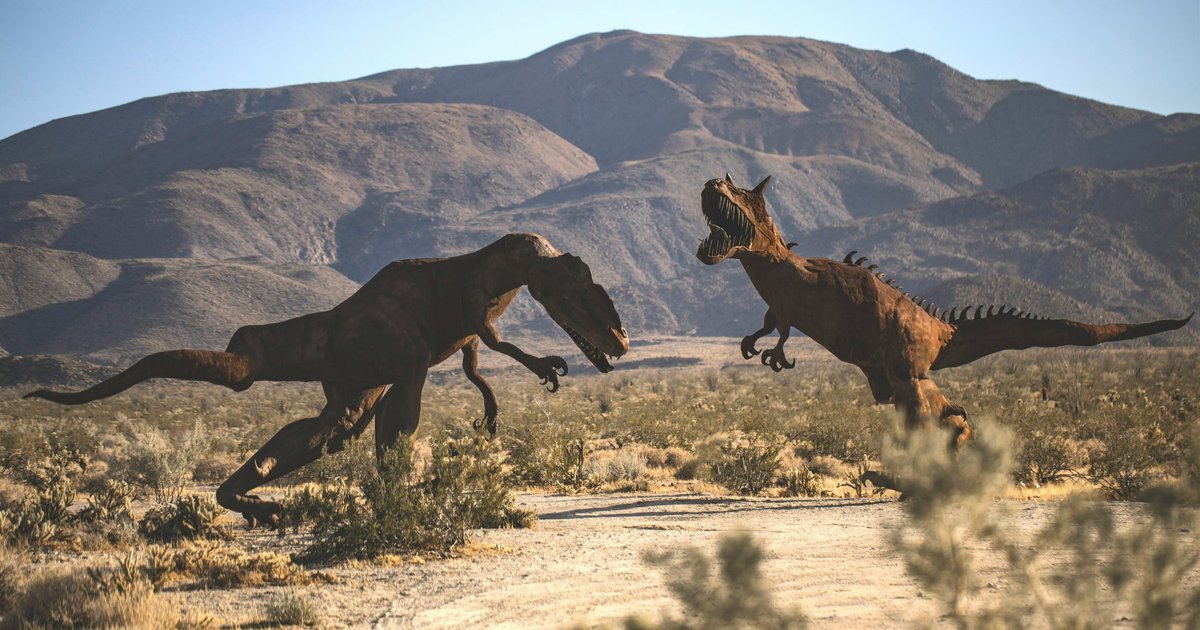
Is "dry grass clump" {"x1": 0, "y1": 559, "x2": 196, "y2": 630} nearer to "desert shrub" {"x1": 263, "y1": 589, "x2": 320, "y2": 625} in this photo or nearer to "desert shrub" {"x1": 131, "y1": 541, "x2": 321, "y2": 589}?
"desert shrub" {"x1": 263, "y1": 589, "x2": 320, "y2": 625}

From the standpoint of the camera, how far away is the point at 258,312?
261ft

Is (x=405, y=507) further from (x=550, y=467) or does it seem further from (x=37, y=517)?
(x=550, y=467)

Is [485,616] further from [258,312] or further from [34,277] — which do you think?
[34,277]

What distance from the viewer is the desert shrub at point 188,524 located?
1057cm

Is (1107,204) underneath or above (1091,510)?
above

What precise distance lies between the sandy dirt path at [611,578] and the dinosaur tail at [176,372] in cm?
181

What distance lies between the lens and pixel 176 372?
30.0 ft

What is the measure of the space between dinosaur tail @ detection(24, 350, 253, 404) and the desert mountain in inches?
2674

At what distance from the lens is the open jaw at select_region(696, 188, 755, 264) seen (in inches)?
388

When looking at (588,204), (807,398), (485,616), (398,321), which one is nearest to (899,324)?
(398,321)

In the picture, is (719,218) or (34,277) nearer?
(719,218)

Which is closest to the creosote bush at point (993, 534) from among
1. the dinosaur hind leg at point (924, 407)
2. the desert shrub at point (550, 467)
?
the dinosaur hind leg at point (924, 407)

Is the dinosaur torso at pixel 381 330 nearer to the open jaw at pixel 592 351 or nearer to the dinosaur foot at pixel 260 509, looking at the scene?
the open jaw at pixel 592 351

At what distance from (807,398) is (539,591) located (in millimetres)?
29023
